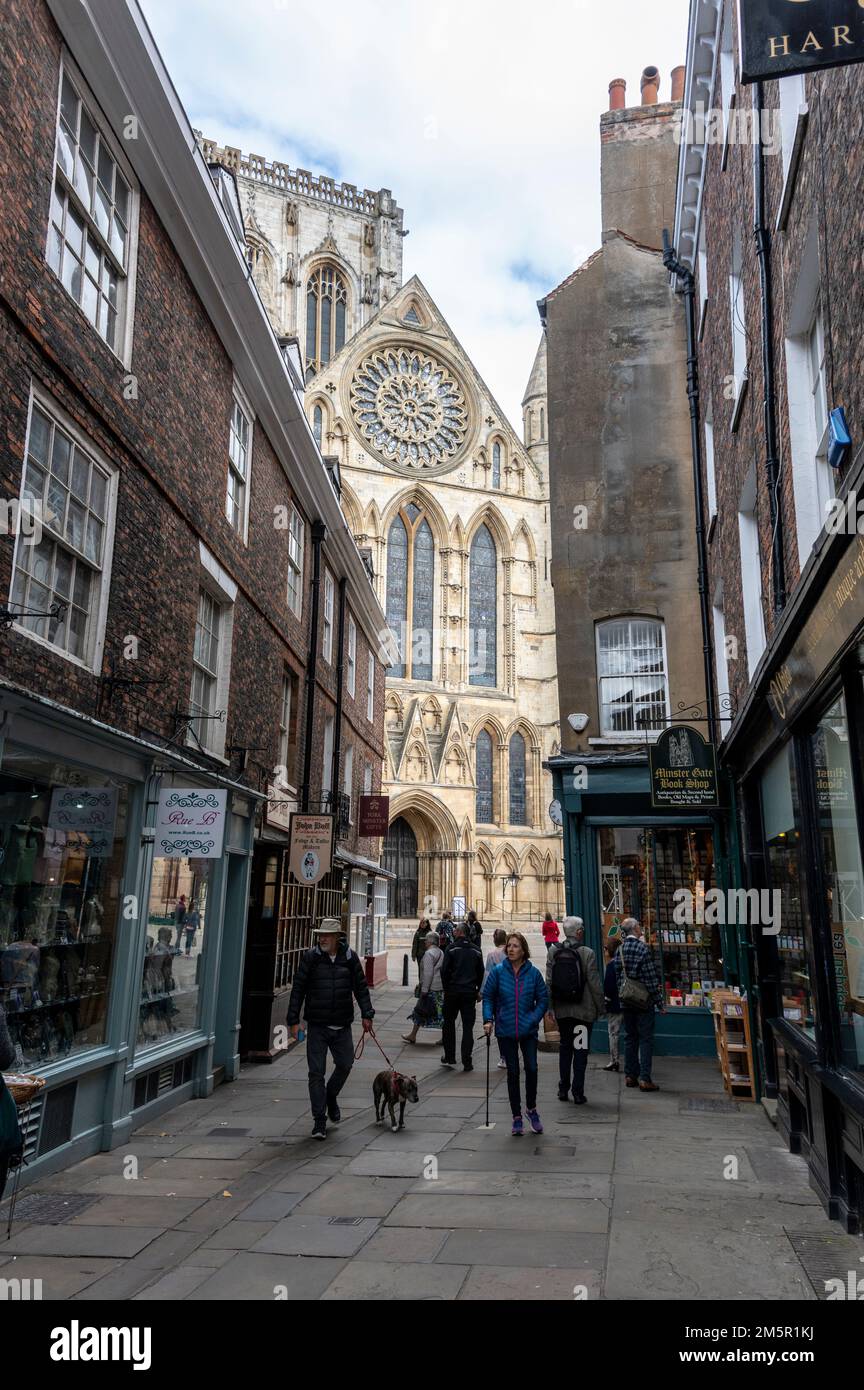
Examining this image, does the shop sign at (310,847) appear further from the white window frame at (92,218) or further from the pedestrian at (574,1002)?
the white window frame at (92,218)

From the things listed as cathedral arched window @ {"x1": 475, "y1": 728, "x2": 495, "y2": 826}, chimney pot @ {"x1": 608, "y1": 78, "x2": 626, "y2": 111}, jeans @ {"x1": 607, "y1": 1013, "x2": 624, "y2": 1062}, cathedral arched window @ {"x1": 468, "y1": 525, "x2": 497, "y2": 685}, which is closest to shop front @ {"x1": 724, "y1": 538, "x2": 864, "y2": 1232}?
jeans @ {"x1": 607, "y1": 1013, "x2": 624, "y2": 1062}

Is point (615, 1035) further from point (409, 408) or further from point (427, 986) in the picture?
point (409, 408)

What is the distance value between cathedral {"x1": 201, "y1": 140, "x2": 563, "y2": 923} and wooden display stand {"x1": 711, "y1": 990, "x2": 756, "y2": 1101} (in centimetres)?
3120

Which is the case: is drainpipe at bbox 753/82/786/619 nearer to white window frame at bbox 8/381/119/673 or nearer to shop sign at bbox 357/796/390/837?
white window frame at bbox 8/381/119/673

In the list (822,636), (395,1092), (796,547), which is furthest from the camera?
(395,1092)

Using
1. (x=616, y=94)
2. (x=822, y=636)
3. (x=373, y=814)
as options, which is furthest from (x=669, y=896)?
(x=616, y=94)

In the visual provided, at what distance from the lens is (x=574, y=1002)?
9.18 meters

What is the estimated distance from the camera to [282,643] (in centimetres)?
1395

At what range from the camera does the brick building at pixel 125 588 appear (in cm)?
668

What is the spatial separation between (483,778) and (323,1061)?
36726 millimetres

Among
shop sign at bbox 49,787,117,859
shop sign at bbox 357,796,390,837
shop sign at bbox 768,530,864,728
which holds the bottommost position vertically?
shop sign at bbox 49,787,117,859

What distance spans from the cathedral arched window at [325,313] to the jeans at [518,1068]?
51.3 metres

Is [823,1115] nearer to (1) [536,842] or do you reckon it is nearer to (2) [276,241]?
(1) [536,842]

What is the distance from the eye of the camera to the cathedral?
42.2 m
